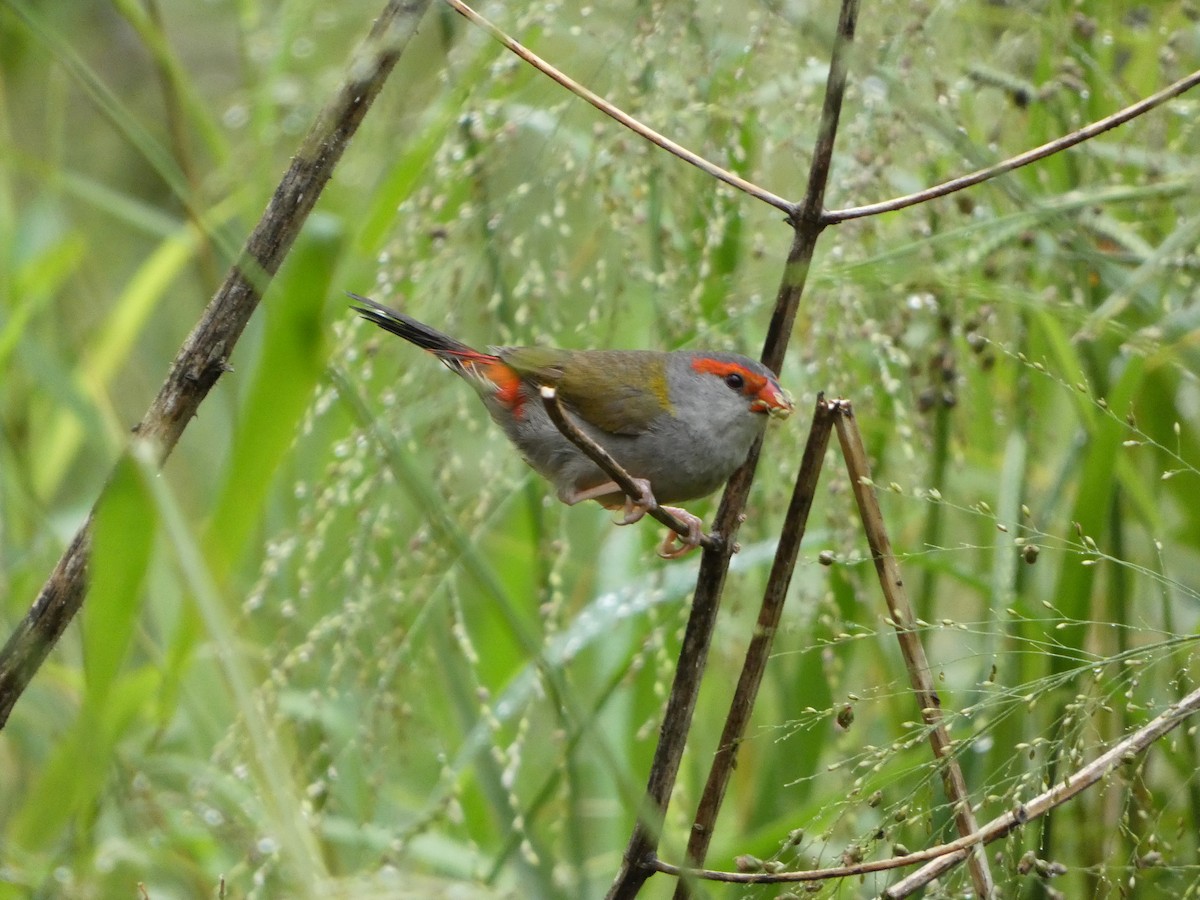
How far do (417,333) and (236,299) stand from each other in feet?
3.00

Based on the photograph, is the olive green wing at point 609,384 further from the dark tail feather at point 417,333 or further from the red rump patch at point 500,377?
the dark tail feather at point 417,333

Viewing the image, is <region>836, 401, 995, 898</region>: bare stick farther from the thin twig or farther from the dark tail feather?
the dark tail feather

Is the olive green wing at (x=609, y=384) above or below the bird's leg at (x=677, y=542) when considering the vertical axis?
above

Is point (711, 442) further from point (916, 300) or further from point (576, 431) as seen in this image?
point (576, 431)

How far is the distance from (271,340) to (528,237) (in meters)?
1.43

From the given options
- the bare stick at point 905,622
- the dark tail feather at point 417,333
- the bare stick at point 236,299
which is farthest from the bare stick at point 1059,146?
the dark tail feather at point 417,333

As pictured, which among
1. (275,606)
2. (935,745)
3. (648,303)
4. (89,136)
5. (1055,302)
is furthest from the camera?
(89,136)

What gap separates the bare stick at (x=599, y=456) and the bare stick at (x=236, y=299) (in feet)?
1.18

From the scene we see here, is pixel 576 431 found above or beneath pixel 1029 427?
beneath

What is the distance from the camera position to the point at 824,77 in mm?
2734

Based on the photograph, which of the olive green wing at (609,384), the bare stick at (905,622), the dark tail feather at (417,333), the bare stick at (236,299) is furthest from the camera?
the olive green wing at (609,384)

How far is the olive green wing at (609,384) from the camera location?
8.68ft

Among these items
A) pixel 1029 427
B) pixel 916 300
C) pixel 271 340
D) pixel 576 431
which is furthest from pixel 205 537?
pixel 1029 427

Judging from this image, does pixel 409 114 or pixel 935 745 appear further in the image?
pixel 409 114
